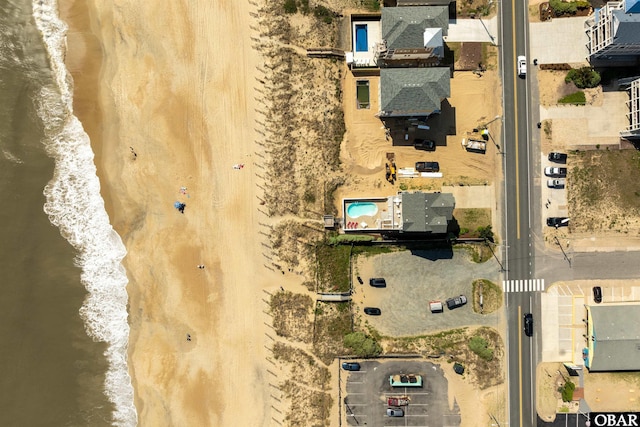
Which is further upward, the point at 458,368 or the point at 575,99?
the point at 575,99

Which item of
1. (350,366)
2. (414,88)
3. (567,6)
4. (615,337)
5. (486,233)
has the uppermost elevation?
(567,6)

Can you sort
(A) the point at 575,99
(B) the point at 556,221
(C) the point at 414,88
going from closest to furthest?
1. (C) the point at 414,88
2. (B) the point at 556,221
3. (A) the point at 575,99

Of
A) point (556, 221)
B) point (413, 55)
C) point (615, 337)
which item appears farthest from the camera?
point (556, 221)

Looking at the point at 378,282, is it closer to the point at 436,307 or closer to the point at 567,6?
the point at 436,307

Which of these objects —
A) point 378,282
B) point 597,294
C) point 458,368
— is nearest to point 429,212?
point 378,282

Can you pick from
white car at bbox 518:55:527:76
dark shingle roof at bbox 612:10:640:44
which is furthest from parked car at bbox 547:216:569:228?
dark shingle roof at bbox 612:10:640:44

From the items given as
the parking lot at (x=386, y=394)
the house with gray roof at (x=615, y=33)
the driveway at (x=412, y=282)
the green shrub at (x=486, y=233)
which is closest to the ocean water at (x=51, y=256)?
the parking lot at (x=386, y=394)

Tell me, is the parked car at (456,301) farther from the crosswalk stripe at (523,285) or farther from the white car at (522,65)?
the white car at (522,65)
